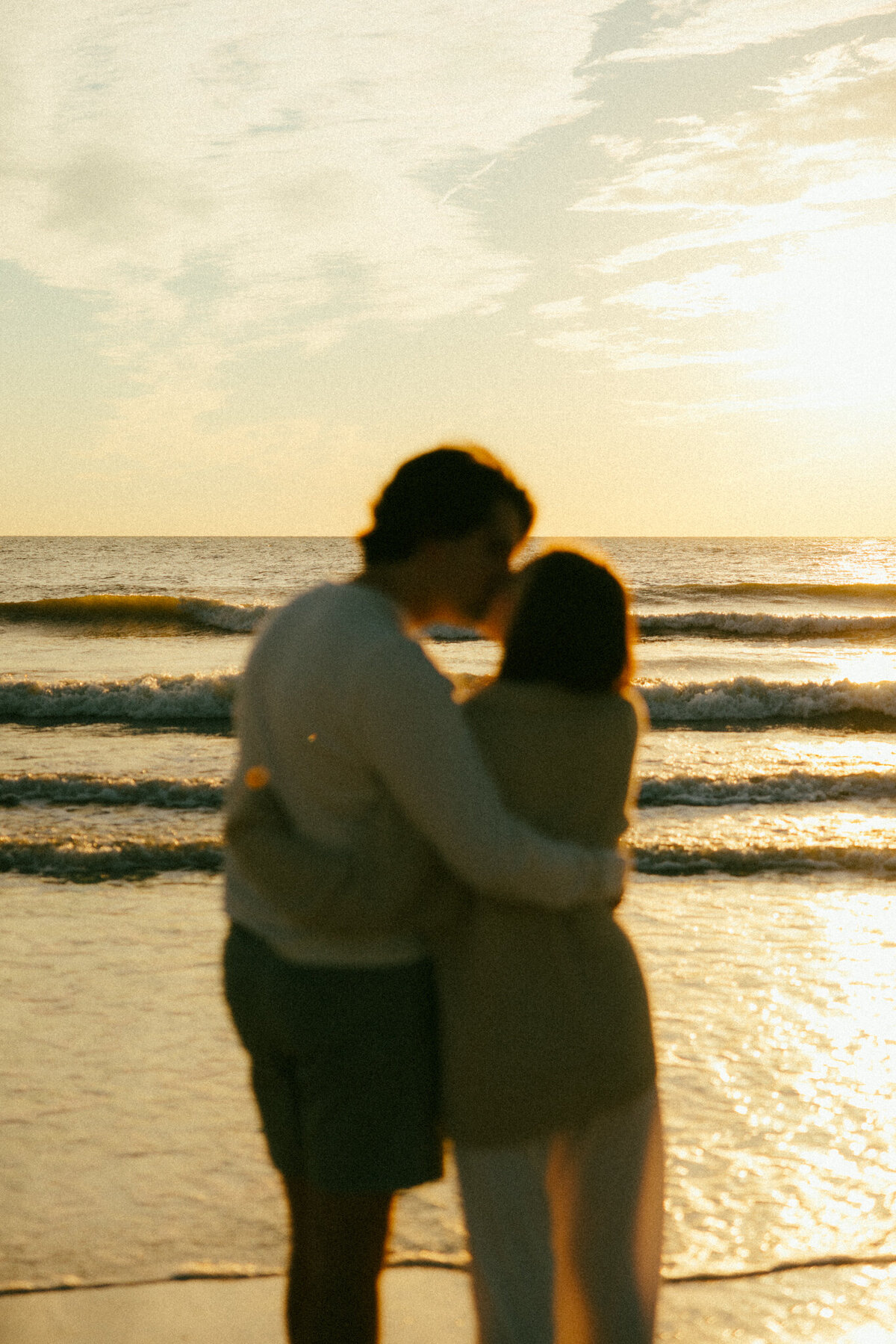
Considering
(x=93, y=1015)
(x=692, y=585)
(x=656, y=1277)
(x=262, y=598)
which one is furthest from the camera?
(x=692, y=585)

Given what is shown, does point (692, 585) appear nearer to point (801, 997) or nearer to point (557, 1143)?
point (801, 997)

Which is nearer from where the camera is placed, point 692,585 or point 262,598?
point 262,598

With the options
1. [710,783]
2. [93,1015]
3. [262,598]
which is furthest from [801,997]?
[262,598]

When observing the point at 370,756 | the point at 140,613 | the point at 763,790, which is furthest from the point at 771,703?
the point at 140,613

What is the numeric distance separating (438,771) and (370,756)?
10 centimetres

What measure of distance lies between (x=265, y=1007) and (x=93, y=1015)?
2930mm

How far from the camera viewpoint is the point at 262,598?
110 feet

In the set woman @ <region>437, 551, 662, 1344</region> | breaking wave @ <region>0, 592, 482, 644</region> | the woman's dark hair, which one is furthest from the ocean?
breaking wave @ <region>0, 592, 482, 644</region>

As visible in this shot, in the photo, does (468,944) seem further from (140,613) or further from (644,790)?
(140,613)

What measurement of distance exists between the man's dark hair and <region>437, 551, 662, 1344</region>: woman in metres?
0.12

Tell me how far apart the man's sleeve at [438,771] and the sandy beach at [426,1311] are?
145cm

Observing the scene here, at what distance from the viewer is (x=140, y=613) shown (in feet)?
94.6

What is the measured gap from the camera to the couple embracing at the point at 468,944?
1.53 meters

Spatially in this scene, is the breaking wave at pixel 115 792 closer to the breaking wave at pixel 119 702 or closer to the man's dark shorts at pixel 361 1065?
the breaking wave at pixel 119 702
